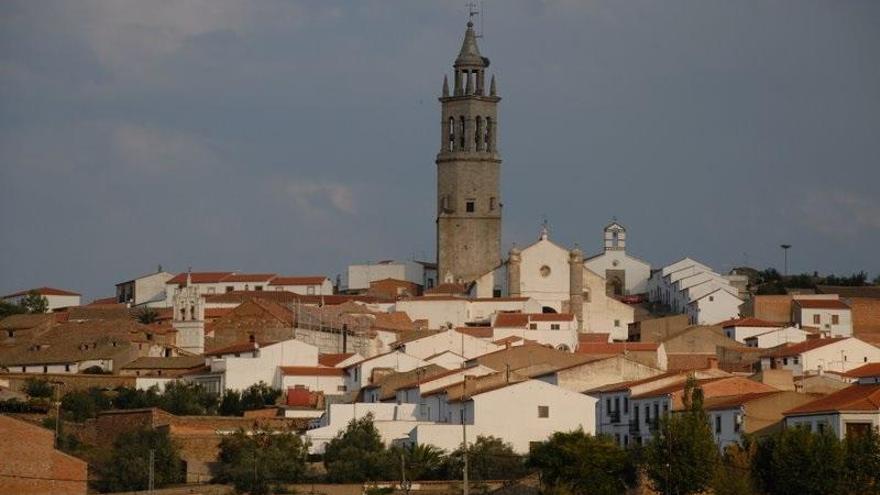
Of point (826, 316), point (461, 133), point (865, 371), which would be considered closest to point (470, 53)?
point (461, 133)

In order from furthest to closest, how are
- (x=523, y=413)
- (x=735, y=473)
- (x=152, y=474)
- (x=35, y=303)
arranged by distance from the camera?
(x=35, y=303), (x=523, y=413), (x=152, y=474), (x=735, y=473)

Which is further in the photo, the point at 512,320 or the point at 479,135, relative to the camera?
the point at 479,135

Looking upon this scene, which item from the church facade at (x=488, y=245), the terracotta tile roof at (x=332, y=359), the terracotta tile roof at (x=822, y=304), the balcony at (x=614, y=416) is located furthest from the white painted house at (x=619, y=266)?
the balcony at (x=614, y=416)

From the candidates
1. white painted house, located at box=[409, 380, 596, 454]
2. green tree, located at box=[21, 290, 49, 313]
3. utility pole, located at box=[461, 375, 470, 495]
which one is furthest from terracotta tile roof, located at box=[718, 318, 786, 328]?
green tree, located at box=[21, 290, 49, 313]

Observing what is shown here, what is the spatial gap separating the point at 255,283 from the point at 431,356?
3578 centimetres

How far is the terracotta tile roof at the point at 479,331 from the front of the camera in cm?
9438

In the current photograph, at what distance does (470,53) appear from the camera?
118750 millimetres

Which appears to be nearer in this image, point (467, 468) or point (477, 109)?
point (467, 468)

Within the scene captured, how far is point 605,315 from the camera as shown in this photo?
349 feet

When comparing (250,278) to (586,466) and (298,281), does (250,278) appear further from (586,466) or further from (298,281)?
(586,466)

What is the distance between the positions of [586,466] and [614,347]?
104 ft

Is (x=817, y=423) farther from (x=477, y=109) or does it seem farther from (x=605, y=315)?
(x=477, y=109)

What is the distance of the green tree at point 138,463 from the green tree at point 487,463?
8401 millimetres

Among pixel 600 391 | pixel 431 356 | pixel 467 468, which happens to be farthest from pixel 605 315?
pixel 467 468
